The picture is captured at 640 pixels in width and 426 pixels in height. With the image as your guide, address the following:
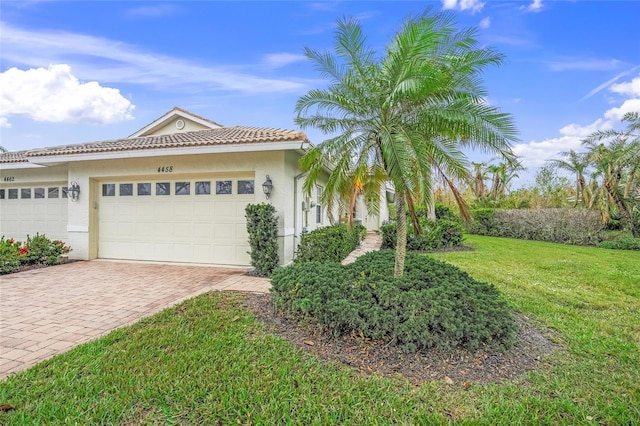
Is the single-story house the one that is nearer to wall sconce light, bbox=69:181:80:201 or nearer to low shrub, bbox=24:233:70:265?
wall sconce light, bbox=69:181:80:201

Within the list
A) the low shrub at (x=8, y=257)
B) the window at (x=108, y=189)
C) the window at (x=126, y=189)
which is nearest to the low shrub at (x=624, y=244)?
the window at (x=126, y=189)

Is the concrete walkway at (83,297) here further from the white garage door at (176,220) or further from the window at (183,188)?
the window at (183,188)

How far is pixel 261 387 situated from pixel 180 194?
779 cm

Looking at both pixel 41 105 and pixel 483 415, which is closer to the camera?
pixel 483 415

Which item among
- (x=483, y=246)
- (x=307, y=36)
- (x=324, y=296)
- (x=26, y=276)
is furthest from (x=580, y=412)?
(x=483, y=246)

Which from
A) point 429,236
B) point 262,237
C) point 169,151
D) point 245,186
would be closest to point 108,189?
point 169,151

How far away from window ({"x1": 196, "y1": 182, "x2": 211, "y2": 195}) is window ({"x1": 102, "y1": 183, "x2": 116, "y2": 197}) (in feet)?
10.2

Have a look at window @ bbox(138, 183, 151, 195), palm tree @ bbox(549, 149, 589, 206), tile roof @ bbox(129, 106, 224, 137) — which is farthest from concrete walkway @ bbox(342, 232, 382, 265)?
palm tree @ bbox(549, 149, 589, 206)

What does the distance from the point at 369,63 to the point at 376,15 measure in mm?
3401

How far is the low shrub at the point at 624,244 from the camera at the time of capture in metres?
14.6

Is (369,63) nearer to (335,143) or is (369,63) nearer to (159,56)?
(335,143)

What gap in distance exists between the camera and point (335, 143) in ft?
17.1

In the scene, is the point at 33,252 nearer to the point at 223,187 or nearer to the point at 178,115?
the point at 223,187

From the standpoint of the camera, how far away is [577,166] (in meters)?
19.9
